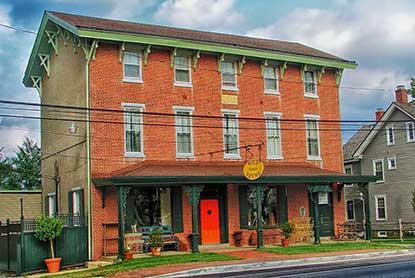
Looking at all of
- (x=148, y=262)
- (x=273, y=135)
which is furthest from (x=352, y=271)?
(x=273, y=135)

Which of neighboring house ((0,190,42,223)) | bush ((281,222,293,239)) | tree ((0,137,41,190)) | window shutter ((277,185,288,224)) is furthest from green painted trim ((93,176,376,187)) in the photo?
tree ((0,137,41,190))

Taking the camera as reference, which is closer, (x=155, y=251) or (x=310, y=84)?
(x=155, y=251)

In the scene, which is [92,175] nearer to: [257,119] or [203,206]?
[203,206]

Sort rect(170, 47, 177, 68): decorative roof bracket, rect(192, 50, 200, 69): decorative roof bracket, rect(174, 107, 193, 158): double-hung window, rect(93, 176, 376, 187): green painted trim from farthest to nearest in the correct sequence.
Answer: rect(192, 50, 200, 69): decorative roof bracket < rect(174, 107, 193, 158): double-hung window < rect(170, 47, 177, 68): decorative roof bracket < rect(93, 176, 376, 187): green painted trim

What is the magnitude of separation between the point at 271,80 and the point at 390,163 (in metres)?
18.2

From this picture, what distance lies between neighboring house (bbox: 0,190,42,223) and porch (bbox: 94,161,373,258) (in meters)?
10.3

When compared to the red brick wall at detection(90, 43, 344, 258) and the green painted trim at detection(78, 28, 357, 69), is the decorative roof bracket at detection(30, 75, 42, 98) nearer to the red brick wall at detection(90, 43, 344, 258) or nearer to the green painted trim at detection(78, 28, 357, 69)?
the red brick wall at detection(90, 43, 344, 258)

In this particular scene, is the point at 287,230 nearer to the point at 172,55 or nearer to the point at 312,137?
the point at 312,137

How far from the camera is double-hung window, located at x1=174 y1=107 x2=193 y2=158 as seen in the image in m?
29.5

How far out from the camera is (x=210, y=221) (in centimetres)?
2984

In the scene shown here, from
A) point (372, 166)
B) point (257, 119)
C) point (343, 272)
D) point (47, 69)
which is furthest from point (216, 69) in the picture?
point (372, 166)

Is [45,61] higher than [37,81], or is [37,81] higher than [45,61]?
[45,61]

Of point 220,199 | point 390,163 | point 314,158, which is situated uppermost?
point 390,163

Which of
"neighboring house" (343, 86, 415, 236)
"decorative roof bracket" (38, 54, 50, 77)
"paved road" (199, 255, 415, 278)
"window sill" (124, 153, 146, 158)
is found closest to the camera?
"paved road" (199, 255, 415, 278)
